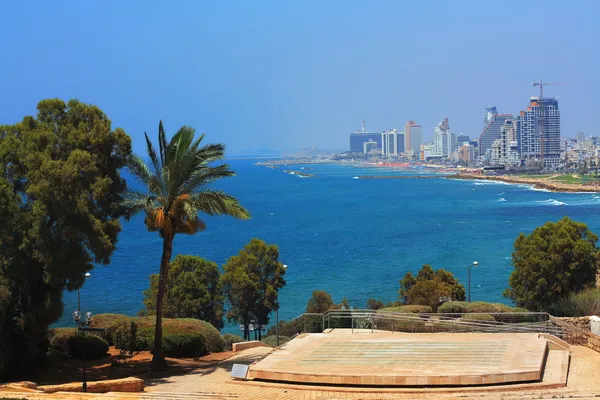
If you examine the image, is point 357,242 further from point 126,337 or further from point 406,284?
point 126,337

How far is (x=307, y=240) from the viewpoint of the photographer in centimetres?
7325

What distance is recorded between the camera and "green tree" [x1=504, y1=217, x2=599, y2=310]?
27.4m

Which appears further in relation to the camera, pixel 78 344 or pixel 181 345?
pixel 181 345

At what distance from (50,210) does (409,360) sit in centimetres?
743

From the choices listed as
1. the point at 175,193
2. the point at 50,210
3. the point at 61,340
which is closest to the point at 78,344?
the point at 61,340

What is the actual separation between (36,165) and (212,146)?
3483 mm

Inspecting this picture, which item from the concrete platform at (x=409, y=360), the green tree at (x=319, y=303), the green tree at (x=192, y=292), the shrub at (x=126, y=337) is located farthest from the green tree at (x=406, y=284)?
the shrub at (x=126, y=337)

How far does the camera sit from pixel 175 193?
14727mm

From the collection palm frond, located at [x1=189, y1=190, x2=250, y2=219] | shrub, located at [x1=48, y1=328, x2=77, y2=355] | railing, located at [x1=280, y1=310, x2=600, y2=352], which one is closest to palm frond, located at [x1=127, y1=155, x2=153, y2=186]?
palm frond, located at [x1=189, y1=190, x2=250, y2=219]

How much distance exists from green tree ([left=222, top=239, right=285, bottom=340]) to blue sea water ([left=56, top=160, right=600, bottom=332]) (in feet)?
23.0

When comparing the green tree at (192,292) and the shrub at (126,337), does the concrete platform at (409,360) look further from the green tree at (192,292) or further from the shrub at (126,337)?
the green tree at (192,292)

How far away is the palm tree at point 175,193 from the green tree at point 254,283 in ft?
51.1

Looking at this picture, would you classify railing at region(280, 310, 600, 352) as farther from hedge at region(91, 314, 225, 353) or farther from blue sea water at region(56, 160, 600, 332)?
blue sea water at region(56, 160, 600, 332)

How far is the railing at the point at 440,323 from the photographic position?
694 inches
